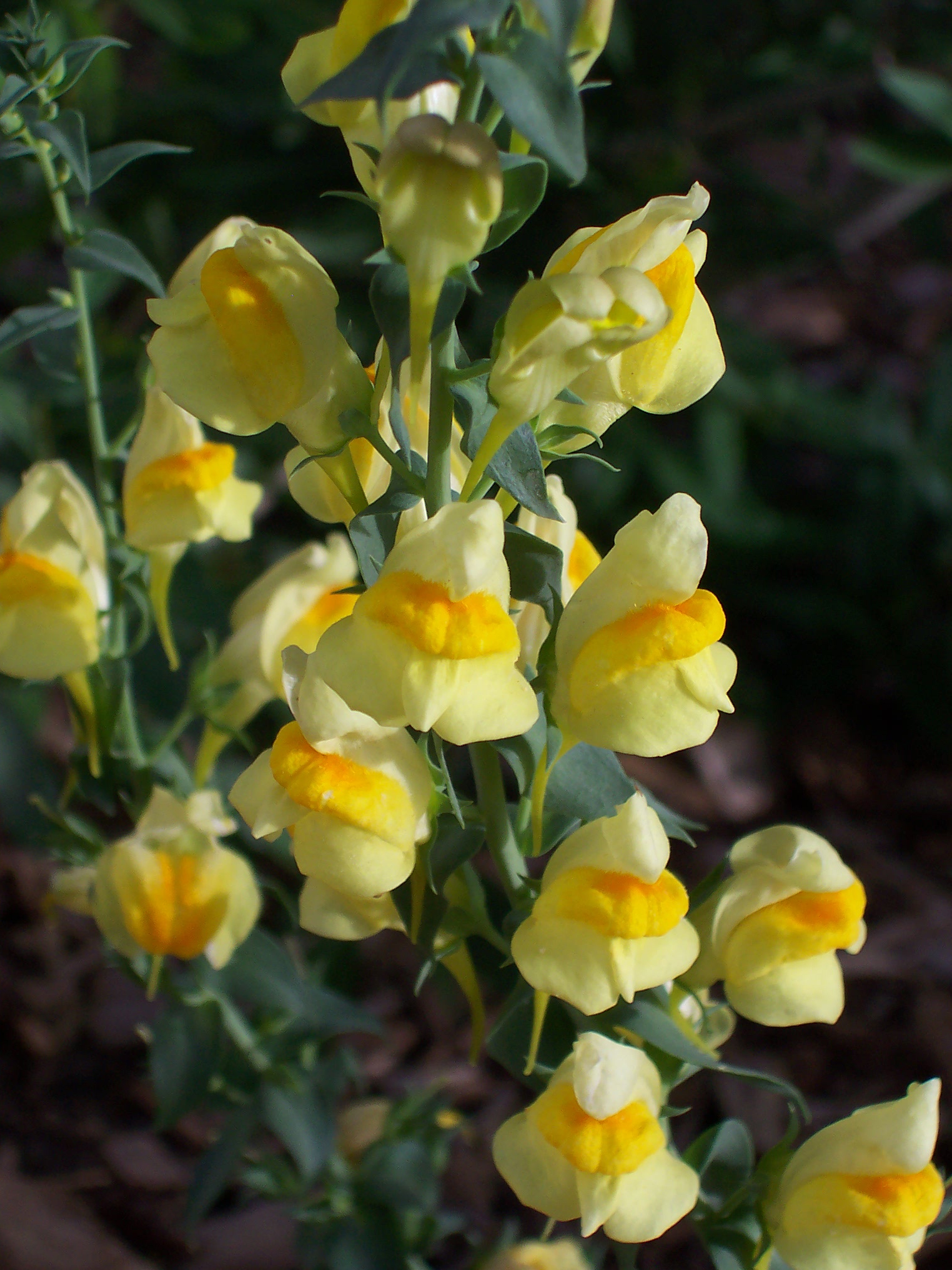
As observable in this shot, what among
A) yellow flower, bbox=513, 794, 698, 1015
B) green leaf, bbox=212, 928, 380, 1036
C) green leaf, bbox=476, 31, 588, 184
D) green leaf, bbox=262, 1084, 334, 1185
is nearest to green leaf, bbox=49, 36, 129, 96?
green leaf, bbox=476, 31, 588, 184

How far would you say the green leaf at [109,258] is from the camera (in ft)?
3.18

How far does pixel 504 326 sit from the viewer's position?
2.32ft

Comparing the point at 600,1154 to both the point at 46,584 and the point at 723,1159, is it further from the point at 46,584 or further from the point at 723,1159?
the point at 46,584

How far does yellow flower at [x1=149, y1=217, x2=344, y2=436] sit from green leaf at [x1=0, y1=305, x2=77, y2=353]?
0.72 feet

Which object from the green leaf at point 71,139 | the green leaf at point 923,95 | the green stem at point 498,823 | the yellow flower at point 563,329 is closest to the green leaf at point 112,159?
the green leaf at point 71,139

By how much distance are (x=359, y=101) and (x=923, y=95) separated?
173 cm

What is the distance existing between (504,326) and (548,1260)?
93 cm

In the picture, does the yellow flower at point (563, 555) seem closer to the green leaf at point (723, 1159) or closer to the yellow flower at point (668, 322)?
the yellow flower at point (668, 322)

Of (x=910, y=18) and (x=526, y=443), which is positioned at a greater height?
(x=526, y=443)

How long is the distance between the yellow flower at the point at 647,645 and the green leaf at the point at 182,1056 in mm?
601

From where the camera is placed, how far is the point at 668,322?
0.71 m

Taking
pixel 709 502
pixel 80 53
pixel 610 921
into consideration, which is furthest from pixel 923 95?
pixel 610 921

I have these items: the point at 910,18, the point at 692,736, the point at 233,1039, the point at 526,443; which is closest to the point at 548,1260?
the point at 233,1039

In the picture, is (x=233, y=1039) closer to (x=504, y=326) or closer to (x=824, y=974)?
(x=824, y=974)
